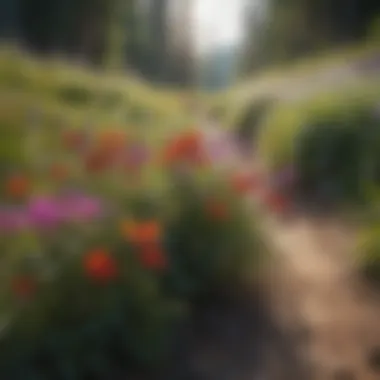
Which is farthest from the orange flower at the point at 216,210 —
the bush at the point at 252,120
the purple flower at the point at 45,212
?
the purple flower at the point at 45,212

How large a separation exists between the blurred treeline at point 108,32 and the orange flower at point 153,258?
0.25 m

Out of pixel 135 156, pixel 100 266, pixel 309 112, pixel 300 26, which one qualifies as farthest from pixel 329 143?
pixel 100 266

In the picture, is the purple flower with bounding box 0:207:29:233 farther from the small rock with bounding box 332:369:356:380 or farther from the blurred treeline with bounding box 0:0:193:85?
the small rock with bounding box 332:369:356:380

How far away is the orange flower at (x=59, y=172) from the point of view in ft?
3.65

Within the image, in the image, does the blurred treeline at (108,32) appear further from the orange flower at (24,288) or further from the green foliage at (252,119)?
the orange flower at (24,288)

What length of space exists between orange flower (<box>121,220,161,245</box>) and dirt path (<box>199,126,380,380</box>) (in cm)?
14

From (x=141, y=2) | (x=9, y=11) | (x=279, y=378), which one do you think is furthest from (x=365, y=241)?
(x=9, y=11)

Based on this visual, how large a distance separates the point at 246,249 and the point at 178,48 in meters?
0.32

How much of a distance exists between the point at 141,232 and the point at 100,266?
80 mm

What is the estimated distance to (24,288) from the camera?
40.8 inches

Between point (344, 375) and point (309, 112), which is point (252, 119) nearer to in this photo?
point (309, 112)

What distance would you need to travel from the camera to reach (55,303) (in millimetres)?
1035

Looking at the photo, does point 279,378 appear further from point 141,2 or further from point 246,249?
point 141,2

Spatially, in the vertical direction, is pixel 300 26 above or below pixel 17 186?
above
